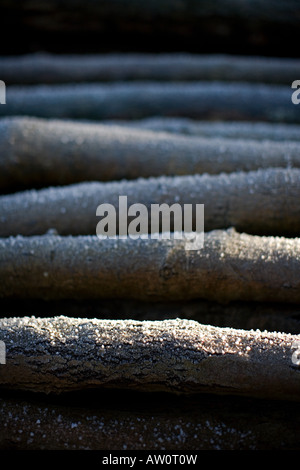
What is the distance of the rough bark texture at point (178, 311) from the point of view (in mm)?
558

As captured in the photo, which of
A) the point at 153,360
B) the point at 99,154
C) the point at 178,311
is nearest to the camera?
the point at 153,360

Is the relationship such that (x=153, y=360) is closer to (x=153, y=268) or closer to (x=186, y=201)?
(x=153, y=268)

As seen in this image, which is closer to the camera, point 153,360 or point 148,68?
point 153,360

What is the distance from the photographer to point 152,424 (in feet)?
1.56

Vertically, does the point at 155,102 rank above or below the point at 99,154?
above

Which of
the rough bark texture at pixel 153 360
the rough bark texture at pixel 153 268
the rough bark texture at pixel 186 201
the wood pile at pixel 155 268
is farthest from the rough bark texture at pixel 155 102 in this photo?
the rough bark texture at pixel 153 360

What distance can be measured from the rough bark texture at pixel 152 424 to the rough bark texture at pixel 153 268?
0.13 metres

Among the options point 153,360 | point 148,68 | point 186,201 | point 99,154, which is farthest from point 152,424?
point 148,68

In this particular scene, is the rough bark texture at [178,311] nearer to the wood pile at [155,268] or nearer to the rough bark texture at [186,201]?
the wood pile at [155,268]

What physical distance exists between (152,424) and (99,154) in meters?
0.44

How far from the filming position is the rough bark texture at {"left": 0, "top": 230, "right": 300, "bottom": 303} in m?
0.55

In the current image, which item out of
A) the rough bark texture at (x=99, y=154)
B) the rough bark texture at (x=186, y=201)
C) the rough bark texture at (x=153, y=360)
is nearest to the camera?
the rough bark texture at (x=153, y=360)

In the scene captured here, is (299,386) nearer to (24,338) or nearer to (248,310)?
(248,310)

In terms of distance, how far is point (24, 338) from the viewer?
0.49 m
